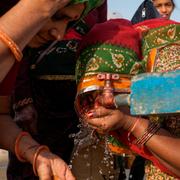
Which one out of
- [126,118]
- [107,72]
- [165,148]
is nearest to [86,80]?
[107,72]

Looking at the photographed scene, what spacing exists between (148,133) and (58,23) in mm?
458

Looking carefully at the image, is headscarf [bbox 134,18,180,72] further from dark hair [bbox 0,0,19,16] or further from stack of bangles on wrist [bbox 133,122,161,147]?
dark hair [bbox 0,0,19,16]

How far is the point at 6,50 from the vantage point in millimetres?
1273

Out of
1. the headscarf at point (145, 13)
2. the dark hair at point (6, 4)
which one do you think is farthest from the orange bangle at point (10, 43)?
the headscarf at point (145, 13)

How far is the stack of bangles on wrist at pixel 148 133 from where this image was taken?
1.46 m

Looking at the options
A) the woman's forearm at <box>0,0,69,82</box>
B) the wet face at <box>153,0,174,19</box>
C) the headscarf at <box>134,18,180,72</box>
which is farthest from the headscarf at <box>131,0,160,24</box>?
the woman's forearm at <box>0,0,69,82</box>

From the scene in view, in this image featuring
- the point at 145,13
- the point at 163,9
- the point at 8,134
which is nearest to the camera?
the point at 8,134

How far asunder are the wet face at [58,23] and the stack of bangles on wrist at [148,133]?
42 cm

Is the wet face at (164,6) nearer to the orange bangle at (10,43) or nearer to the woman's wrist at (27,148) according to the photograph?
the woman's wrist at (27,148)

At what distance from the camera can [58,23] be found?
1.50 metres

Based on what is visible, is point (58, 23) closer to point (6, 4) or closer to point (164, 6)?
point (6, 4)

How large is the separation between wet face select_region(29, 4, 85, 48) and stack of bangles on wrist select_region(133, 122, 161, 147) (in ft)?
1.38

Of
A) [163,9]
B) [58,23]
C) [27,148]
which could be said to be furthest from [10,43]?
[163,9]

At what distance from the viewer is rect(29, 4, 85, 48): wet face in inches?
57.6
